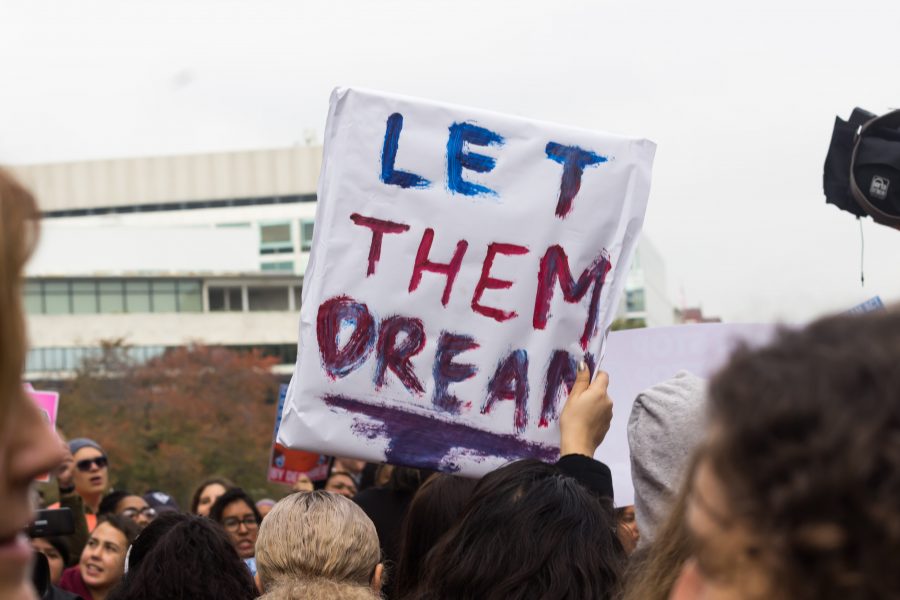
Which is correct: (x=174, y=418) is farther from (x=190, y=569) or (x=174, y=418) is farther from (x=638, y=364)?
(x=190, y=569)

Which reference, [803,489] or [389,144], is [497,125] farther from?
[803,489]

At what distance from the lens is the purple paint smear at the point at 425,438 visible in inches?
116

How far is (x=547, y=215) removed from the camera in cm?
310

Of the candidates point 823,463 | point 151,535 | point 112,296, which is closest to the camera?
point 823,463

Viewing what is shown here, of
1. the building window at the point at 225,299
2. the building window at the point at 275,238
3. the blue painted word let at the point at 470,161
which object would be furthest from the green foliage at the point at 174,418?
the blue painted word let at the point at 470,161

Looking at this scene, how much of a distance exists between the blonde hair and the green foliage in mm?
30787

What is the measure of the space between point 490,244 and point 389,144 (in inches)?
13.8

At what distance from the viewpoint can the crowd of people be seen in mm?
738

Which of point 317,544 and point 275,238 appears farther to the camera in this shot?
point 275,238

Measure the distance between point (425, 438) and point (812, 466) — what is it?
2288mm

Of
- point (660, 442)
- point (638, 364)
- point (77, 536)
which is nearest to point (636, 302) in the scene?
point (77, 536)

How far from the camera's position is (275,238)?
66125 millimetres

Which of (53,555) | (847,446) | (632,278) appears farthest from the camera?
(632,278)

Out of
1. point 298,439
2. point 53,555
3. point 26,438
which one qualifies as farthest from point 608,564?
point 53,555
